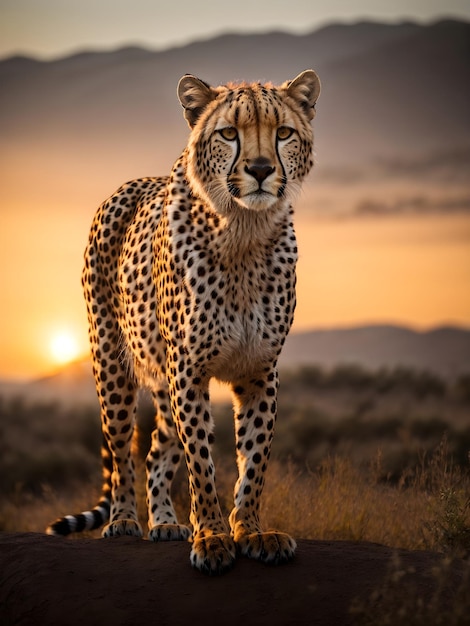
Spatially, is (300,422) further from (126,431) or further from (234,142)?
(234,142)

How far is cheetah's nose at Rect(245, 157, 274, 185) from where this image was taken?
4094mm

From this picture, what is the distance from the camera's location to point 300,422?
1548cm

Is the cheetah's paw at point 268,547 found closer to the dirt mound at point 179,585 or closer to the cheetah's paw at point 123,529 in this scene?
the dirt mound at point 179,585

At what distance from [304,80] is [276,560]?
2018 mm

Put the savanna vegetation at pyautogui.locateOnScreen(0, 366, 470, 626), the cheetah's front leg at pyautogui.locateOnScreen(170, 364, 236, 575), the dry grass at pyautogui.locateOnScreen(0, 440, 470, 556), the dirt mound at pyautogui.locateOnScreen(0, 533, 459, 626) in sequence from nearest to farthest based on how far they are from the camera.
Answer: the dirt mound at pyautogui.locateOnScreen(0, 533, 459, 626) < the cheetah's front leg at pyautogui.locateOnScreen(170, 364, 236, 575) < the savanna vegetation at pyautogui.locateOnScreen(0, 366, 470, 626) < the dry grass at pyautogui.locateOnScreen(0, 440, 470, 556)

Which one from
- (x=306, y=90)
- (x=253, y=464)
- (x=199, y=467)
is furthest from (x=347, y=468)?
(x=306, y=90)

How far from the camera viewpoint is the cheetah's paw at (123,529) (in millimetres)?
5406

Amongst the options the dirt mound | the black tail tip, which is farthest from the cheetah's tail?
the dirt mound

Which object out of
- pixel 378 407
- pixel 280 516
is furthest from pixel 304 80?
pixel 378 407

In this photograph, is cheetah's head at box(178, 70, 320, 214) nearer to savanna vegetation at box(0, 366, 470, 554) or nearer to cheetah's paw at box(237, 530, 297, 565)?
cheetah's paw at box(237, 530, 297, 565)

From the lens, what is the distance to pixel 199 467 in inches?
178

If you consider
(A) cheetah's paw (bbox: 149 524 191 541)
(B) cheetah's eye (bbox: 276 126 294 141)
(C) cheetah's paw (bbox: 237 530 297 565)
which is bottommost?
(A) cheetah's paw (bbox: 149 524 191 541)

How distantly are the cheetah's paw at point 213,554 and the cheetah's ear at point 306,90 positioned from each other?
5.99ft

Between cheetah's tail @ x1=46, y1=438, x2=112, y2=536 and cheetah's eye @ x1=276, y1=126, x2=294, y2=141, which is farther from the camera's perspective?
cheetah's tail @ x1=46, y1=438, x2=112, y2=536
